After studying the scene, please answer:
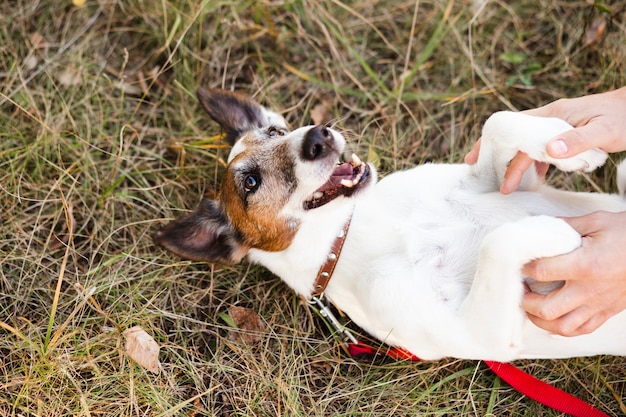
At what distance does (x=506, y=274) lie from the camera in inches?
105

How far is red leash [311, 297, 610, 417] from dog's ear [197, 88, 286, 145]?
1.11m

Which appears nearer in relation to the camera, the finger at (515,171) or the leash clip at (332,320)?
the finger at (515,171)

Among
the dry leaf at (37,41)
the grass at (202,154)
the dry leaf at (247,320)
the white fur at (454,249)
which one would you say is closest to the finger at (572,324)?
the white fur at (454,249)

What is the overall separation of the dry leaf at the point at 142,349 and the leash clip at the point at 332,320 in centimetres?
95

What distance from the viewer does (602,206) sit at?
123 inches

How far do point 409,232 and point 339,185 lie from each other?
430 mm

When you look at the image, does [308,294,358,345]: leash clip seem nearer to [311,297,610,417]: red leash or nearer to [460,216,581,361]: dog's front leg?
[311,297,610,417]: red leash

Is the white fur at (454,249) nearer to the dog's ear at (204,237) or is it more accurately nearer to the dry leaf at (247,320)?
the dog's ear at (204,237)

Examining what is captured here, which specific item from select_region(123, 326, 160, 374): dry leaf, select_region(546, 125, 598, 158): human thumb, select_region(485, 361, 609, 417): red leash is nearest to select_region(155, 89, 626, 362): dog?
select_region(546, 125, 598, 158): human thumb

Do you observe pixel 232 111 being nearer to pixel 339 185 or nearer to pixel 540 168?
pixel 339 185

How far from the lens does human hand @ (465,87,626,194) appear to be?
2758mm

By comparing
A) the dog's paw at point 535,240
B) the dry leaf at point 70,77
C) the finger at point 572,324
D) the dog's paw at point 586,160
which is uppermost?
the dog's paw at point 586,160

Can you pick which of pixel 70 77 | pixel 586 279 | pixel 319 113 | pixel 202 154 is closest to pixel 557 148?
pixel 586 279

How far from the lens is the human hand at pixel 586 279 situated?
8.63 feet
